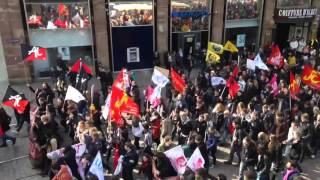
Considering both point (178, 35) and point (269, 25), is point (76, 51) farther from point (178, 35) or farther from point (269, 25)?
point (269, 25)

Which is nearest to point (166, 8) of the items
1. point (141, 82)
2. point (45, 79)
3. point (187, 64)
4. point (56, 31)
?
point (187, 64)

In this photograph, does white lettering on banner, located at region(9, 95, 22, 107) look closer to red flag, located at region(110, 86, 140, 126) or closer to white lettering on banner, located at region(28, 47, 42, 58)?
white lettering on banner, located at region(28, 47, 42, 58)

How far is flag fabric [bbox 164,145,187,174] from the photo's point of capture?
26.6 feet

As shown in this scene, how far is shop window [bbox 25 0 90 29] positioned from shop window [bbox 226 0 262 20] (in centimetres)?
895

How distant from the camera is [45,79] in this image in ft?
59.3

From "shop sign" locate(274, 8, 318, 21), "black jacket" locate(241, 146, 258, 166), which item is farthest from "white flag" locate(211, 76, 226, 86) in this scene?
"shop sign" locate(274, 8, 318, 21)

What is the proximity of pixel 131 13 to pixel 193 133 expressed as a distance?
11.6 meters

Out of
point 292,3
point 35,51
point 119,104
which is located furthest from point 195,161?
point 292,3

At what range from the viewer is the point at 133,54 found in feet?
65.0

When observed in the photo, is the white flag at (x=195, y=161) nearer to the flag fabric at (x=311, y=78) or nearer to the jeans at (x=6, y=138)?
the jeans at (x=6, y=138)

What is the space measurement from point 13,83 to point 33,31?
9.12 feet

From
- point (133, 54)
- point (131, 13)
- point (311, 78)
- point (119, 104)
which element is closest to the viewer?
point (119, 104)

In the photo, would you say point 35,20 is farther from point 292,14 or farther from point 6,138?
point 292,14

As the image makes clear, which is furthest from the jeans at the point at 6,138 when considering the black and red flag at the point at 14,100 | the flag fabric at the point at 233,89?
the flag fabric at the point at 233,89
